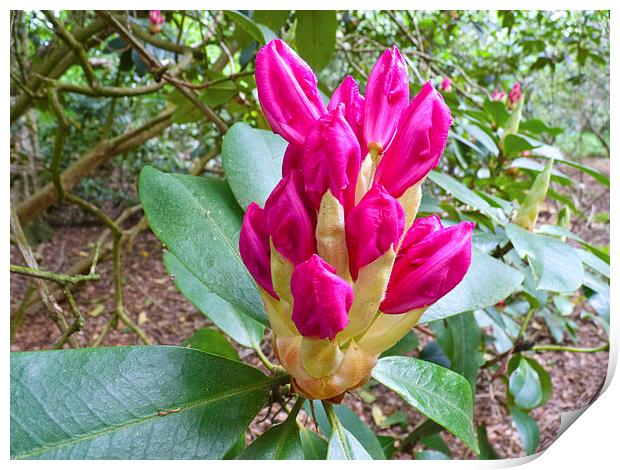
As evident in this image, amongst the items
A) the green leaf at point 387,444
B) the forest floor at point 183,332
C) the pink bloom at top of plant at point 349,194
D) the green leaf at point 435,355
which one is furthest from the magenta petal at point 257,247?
the forest floor at point 183,332

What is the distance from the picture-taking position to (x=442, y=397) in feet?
1.72

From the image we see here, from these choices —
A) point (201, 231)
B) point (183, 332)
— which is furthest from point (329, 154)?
point (183, 332)

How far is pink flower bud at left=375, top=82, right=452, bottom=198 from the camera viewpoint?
0.42 metres

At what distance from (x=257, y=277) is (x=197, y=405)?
123 millimetres

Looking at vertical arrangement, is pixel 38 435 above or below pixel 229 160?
below

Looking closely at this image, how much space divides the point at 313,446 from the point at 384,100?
0.40 m

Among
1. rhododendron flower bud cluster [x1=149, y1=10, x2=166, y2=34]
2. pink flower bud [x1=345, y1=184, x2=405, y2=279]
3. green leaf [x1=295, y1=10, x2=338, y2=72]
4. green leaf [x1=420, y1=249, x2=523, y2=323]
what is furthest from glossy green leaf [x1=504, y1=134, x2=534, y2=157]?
rhododendron flower bud cluster [x1=149, y1=10, x2=166, y2=34]

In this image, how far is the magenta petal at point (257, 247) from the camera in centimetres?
44

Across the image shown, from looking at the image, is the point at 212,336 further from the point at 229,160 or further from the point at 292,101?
the point at 292,101

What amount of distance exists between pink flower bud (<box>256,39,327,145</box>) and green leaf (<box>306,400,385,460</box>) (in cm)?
36

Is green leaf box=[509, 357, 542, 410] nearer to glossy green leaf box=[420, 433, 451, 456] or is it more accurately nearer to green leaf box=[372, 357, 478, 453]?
glossy green leaf box=[420, 433, 451, 456]

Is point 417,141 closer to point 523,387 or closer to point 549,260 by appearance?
point 549,260

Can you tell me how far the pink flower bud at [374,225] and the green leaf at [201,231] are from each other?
0.17 m
